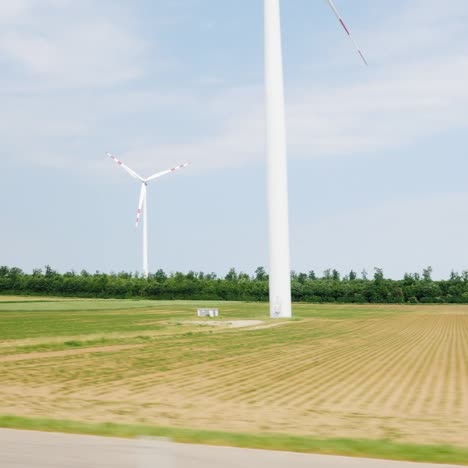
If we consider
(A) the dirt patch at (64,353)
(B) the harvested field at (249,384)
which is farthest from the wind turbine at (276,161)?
(A) the dirt patch at (64,353)

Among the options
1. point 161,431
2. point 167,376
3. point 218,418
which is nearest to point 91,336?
point 167,376

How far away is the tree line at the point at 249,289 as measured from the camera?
402 ft

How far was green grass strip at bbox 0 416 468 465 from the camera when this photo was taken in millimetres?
8766

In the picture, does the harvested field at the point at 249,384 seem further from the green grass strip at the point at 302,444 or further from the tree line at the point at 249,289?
the tree line at the point at 249,289

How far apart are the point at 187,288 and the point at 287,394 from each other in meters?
114

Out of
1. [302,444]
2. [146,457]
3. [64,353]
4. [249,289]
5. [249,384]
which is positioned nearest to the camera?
[146,457]

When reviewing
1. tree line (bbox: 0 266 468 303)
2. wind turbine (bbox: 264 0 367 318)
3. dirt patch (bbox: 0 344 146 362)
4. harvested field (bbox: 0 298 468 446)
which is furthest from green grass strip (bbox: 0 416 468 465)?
tree line (bbox: 0 266 468 303)

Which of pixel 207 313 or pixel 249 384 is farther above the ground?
pixel 207 313

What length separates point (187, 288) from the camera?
12962 centimetres

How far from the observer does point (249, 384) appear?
1830 centimetres

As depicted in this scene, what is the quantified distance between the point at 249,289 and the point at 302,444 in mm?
114336

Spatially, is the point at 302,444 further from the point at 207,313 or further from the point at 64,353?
the point at 207,313

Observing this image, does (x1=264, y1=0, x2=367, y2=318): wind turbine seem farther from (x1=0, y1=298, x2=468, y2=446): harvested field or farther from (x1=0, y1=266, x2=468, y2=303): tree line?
(x1=0, y1=266, x2=468, y2=303): tree line

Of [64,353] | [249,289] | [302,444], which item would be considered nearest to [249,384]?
[302,444]
